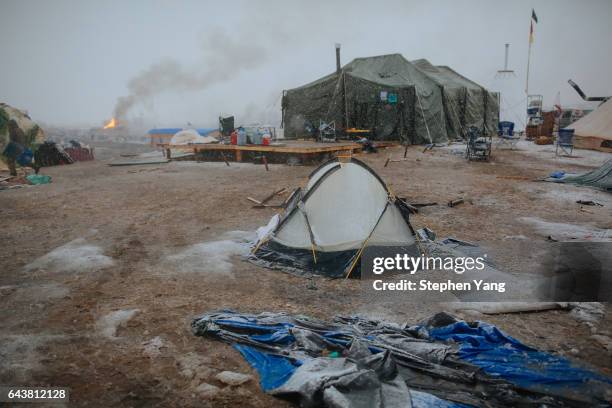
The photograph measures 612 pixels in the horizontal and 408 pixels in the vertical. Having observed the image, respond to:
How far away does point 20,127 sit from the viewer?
68.0 ft

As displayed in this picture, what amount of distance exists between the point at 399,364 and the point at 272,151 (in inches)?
592

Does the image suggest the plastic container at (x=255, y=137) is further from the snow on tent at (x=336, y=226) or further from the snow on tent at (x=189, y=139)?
the snow on tent at (x=336, y=226)

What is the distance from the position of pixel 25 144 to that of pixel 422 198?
804 inches

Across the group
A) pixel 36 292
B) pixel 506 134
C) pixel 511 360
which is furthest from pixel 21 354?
pixel 506 134

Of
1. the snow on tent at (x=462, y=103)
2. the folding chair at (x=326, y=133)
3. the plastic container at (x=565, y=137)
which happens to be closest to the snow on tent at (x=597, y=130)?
the plastic container at (x=565, y=137)

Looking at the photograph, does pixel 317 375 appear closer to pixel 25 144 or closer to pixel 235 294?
pixel 235 294

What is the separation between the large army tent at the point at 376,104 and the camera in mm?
22594

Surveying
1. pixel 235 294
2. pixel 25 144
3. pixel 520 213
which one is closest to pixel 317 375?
pixel 235 294

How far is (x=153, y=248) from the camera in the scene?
297 inches

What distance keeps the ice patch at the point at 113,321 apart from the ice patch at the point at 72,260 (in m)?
1.84

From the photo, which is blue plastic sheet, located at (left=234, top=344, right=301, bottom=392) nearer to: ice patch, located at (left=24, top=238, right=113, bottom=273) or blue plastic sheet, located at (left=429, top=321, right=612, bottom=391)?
blue plastic sheet, located at (left=429, top=321, right=612, bottom=391)

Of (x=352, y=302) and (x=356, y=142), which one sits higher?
(x=356, y=142)

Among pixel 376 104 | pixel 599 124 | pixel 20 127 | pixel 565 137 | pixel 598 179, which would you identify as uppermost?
pixel 376 104

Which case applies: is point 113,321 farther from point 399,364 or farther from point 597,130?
point 597,130
